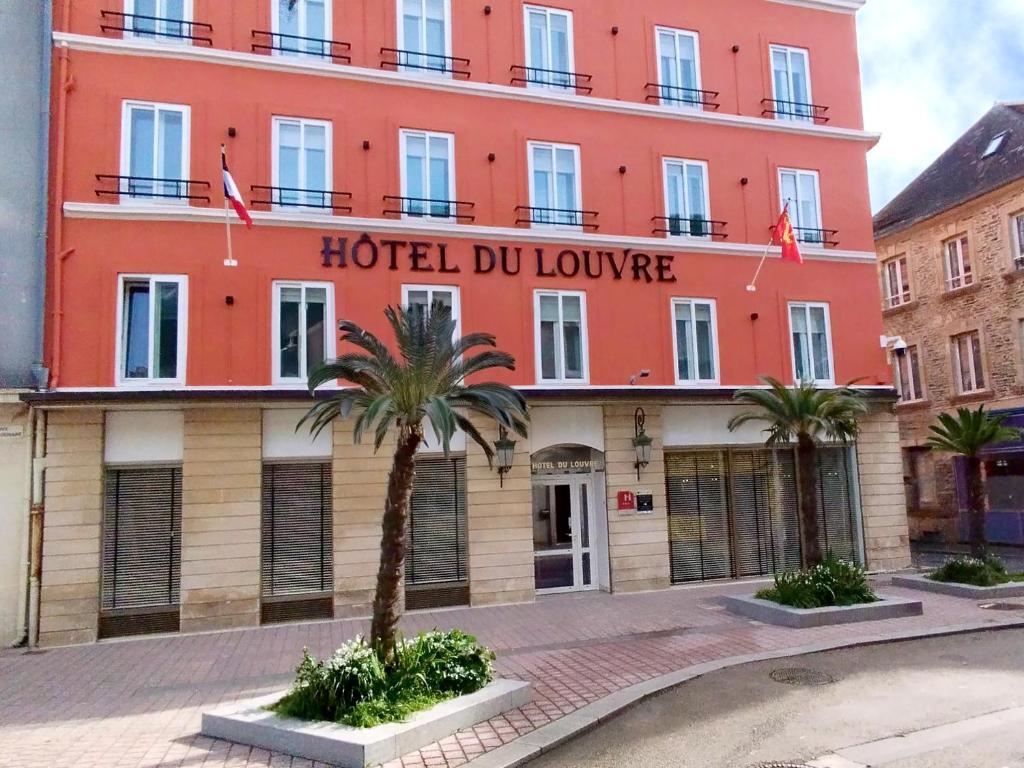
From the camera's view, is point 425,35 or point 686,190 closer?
point 425,35

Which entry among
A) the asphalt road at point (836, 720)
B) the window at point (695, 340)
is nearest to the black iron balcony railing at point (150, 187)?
the window at point (695, 340)

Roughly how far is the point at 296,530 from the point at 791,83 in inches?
590

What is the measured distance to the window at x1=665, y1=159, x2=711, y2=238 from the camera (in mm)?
16984

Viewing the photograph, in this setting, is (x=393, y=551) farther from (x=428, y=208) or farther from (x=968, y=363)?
(x=968, y=363)

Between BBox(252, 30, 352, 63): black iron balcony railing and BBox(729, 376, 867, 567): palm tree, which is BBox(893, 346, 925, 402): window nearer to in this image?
BBox(729, 376, 867, 567): palm tree

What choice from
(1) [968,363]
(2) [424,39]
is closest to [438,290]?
(2) [424,39]

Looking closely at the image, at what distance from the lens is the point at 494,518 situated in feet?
48.4

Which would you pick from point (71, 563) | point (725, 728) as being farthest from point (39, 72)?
point (725, 728)

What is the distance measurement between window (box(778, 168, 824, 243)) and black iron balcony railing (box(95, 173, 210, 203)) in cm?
1247

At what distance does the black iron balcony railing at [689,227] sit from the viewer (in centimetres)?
1675

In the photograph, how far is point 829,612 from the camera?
11766mm

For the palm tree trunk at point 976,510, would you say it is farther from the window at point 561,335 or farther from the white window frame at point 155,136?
the white window frame at point 155,136

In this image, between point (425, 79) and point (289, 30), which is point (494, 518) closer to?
point (425, 79)

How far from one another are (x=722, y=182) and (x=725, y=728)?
12.9m
